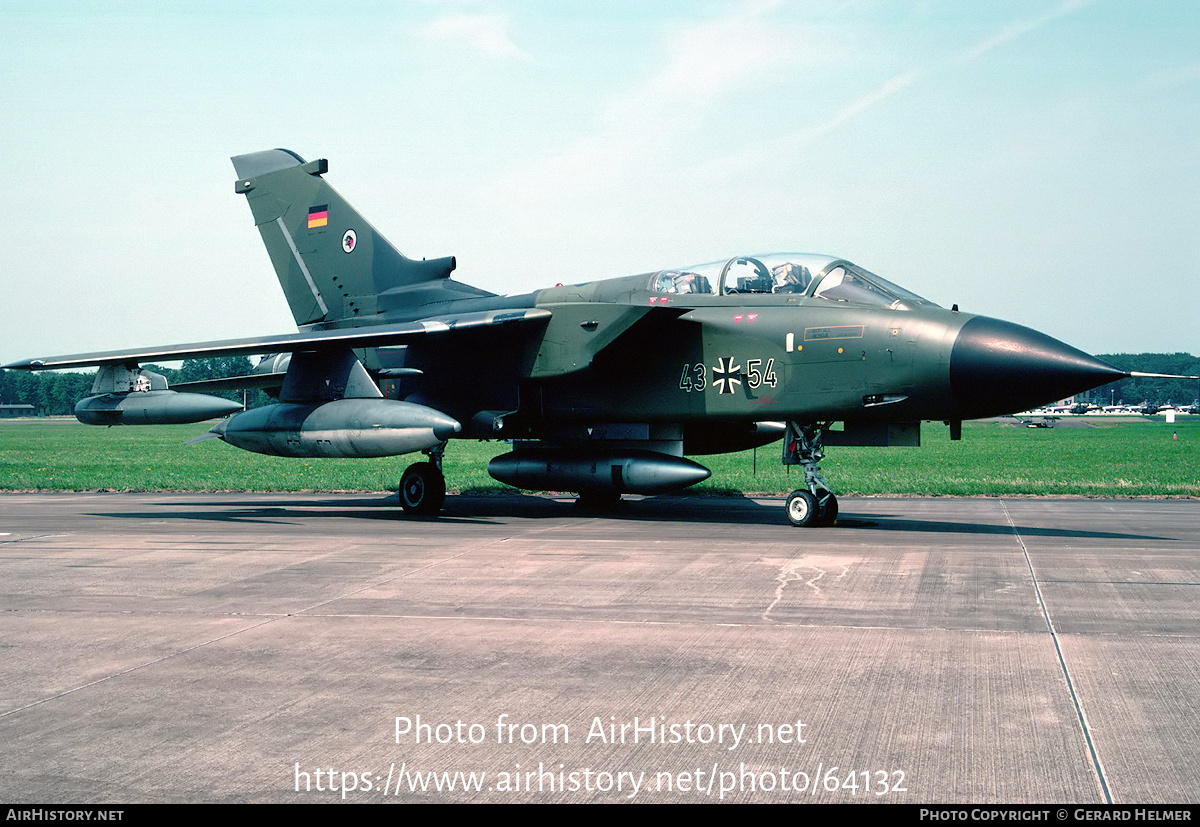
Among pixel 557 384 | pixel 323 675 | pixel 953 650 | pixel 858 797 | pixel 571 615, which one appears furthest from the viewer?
pixel 557 384

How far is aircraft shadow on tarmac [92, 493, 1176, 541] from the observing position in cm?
1283

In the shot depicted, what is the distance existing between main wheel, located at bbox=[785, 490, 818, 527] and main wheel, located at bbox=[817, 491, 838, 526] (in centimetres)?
9

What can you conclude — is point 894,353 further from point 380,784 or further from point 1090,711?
point 380,784

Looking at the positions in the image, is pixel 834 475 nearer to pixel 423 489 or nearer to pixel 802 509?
pixel 802 509

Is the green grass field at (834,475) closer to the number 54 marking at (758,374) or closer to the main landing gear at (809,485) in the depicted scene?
the main landing gear at (809,485)

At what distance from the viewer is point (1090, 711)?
4.83 m

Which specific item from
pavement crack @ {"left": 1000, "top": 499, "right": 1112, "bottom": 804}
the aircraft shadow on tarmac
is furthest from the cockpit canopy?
pavement crack @ {"left": 1000, "top": 499, "right": 1112, "bottom": 804}

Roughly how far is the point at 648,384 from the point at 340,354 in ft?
16.4

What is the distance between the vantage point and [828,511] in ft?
42.7

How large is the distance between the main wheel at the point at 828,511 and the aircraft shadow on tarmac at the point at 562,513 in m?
0.13

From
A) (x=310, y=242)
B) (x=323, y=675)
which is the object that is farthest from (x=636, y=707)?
(x=310, y=242)

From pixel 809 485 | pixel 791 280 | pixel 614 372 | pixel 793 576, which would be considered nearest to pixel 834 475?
pixel 614 372

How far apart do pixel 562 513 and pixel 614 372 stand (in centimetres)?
251

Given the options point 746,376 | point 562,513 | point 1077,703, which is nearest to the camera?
point 1077,703
